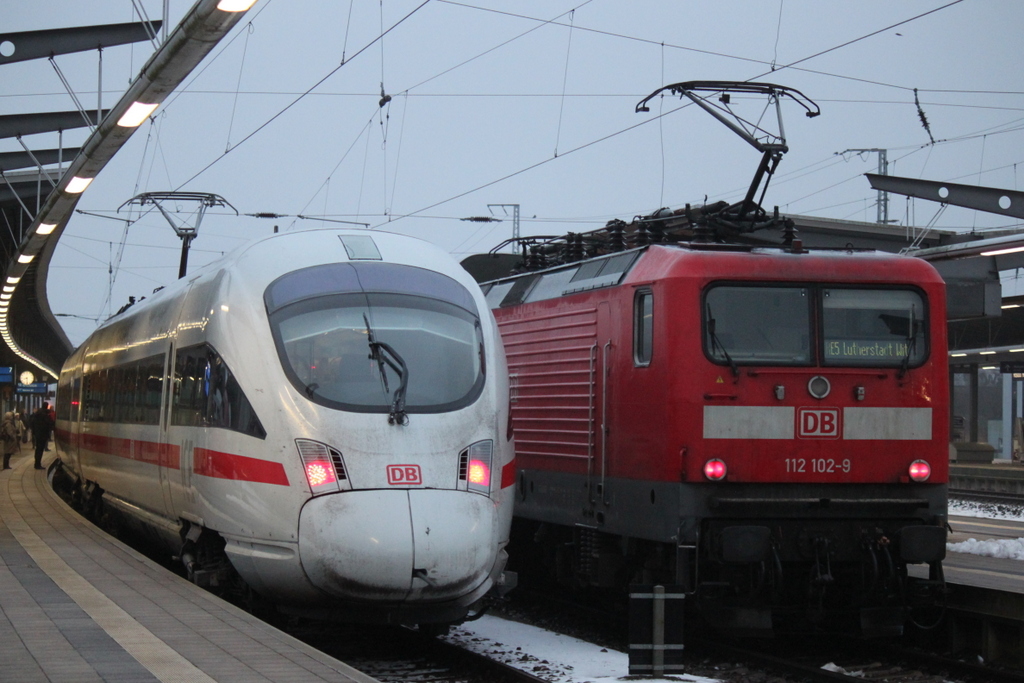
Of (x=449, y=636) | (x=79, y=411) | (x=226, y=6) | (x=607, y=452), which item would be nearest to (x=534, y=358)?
(x=607, y=452)

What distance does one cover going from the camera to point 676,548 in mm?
10000

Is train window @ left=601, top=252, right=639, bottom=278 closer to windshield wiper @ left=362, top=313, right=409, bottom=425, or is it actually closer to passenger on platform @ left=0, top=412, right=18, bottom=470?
windshield wiper @ left=362, top=313, right=409, bottom=425

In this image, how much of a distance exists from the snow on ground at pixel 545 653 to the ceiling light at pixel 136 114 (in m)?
6.37

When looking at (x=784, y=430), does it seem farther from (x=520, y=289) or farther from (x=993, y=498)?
(x=993, y=498)

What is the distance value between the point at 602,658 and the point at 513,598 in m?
4.07

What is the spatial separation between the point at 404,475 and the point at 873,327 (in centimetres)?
422

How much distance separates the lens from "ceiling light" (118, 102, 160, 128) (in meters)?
13.3

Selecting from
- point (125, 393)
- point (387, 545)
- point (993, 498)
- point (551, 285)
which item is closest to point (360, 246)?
point (387, 545)

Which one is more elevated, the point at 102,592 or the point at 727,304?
the point at 727,304

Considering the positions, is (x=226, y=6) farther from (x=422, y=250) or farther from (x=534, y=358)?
(x=534, y=358)

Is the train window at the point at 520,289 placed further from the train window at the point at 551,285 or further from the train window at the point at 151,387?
the train window at the point at 151,387

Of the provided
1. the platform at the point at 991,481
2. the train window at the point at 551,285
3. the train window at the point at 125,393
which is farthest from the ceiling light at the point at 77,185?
the platform at the point at 991,481

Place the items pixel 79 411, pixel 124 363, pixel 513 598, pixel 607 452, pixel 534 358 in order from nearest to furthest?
pixel 607 452, pixel 534 358, pixel 513 598, pixel 124 363, pixel 79 411

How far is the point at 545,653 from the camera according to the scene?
35.7 ft
